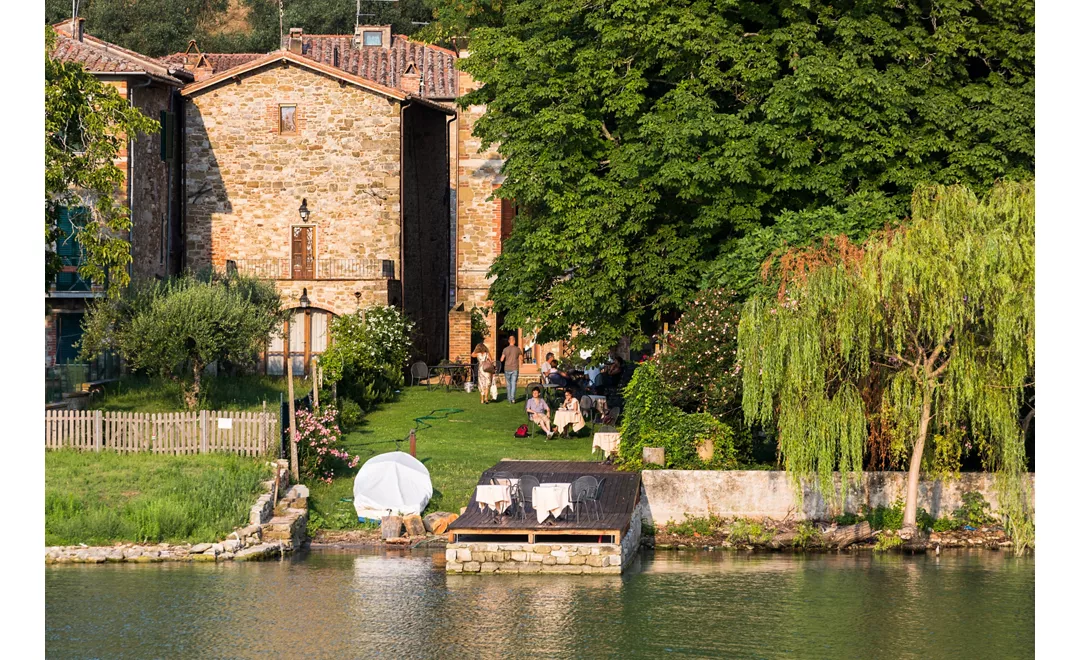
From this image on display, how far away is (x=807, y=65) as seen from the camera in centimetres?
2680

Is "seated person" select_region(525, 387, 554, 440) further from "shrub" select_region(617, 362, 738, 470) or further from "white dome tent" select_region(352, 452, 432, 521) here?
"white dome tent" select_region(352, 452, 432, 521)

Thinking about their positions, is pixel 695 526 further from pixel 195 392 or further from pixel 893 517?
pixel 195 392

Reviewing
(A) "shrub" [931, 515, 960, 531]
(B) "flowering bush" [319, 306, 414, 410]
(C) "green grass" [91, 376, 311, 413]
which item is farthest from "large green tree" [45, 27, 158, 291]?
(A) "shrub" [931, 515, 960, 531]

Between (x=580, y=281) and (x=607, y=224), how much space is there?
1.28m

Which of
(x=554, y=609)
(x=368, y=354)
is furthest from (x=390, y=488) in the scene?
(x=368, y=354)

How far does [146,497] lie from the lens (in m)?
22.9

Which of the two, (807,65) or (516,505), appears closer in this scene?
(516,505)

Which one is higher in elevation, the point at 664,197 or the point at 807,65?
the point at 807,65

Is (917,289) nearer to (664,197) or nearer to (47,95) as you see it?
(664,197)

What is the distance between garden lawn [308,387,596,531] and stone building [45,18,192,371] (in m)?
7.78

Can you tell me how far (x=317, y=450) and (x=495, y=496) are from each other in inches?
194

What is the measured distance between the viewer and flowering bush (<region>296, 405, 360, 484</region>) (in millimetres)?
25422

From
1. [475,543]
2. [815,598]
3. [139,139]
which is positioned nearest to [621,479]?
[475,543]

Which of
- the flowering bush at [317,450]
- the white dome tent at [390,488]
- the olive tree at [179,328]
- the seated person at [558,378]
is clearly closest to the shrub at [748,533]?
the white dome tent at [390,488]
